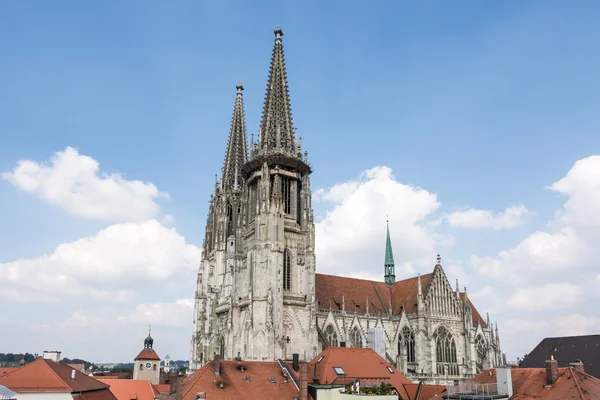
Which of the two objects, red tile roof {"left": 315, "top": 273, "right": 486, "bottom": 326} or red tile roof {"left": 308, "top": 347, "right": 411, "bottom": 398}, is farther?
red tile roof {"left": 315, "top": 273, "right": 486, "bottom": 326}

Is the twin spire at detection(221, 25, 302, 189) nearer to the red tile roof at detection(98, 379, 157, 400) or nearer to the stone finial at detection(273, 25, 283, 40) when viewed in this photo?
the stone finial at detection(273, 25, 283, 40)

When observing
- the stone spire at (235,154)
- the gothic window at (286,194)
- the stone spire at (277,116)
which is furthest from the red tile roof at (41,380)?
the stone spire at (235,154)

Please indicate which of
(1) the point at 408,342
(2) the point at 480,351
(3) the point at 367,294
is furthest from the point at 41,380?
(2) the point at 480,351

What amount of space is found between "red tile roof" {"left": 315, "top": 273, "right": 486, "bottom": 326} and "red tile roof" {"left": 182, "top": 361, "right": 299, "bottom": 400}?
2431cm

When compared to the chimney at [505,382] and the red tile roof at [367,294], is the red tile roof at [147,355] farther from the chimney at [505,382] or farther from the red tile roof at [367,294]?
the chimney at [505,382]

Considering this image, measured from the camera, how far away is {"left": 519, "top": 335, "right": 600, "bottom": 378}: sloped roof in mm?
59844

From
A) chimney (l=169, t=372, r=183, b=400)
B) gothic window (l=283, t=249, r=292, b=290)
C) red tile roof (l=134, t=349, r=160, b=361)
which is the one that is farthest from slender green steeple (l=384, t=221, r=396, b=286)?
chimney (l=169, t=372, r=183, b=400)

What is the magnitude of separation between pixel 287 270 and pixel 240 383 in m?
23.3

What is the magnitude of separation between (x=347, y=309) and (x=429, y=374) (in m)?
12.6

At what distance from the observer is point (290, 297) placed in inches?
2339

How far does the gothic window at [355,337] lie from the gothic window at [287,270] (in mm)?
11027

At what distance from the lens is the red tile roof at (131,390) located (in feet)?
177

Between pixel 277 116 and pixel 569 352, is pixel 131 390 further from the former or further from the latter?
pixel 569 352

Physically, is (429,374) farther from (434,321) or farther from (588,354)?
(588,354)
